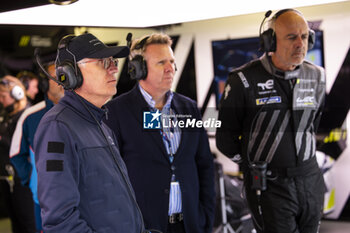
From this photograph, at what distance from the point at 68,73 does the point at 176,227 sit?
1.00m

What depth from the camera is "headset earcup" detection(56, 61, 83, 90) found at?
1.58 meters

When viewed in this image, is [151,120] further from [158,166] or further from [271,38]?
[271,38]

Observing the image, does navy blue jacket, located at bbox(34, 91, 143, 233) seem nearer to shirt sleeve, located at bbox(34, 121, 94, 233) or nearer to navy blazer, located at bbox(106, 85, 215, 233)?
shirt sleeve, located at bbox(34, 121, 94, 233)

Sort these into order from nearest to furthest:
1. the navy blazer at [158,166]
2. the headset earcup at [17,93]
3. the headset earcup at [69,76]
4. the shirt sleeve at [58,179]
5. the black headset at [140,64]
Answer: the shirt sleeve at [58,179] < the headset earcup at [69,76] < the navy blazer at [158,166] < the black headset at [140,64] < the headset earcup at [17,93]

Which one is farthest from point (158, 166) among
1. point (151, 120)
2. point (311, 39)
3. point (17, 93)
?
point (17, 93)

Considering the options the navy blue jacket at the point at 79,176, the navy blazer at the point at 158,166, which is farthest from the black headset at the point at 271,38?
the navy blue jacket at the point at 79,176

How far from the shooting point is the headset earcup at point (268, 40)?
7.06 feet

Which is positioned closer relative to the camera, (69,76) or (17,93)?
(69,76)

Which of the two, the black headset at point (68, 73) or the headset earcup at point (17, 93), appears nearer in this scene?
the black headset at point (68, 73)

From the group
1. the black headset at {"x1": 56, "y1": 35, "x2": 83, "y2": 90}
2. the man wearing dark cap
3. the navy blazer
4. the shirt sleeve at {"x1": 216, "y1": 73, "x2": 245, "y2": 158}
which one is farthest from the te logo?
the black headset at {"x1": 56, "y1": 35, "x2": 83, "y2": 90}

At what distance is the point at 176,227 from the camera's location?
2.11 metres

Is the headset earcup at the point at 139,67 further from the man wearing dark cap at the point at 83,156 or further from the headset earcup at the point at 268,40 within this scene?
the headset earcup at the point at 268,40

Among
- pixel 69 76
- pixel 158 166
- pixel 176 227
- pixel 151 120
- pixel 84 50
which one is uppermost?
pixel 84 50

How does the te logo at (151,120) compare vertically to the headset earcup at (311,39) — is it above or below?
below
